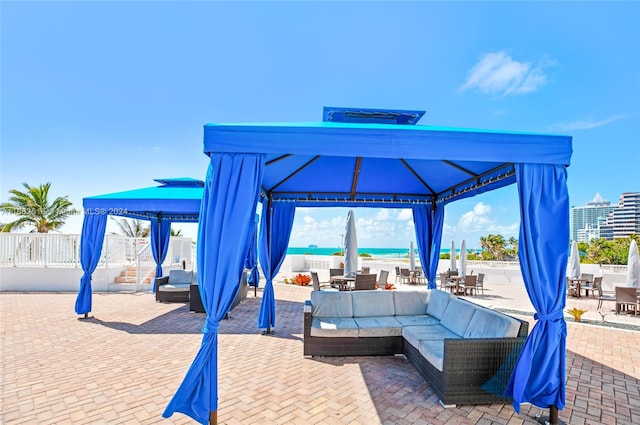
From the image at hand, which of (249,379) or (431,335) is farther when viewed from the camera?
(431,335)

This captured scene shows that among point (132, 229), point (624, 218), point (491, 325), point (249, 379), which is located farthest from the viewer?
point (624, 218)

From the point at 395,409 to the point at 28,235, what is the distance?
12.5m

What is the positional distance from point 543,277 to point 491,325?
0.89 m

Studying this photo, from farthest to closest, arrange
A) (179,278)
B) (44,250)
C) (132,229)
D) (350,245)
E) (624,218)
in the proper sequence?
(624,218)
(132,229)
(44,250)
(179,278)
(350,245)

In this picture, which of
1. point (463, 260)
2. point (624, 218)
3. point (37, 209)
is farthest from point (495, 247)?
point (624, 218)

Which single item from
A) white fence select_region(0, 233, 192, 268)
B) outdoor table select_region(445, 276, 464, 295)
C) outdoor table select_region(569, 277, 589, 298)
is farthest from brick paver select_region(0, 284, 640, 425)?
white fence select_region(0, 233, 192, 268)

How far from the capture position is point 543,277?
2.76m

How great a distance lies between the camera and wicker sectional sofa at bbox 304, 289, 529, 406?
9.71 ft

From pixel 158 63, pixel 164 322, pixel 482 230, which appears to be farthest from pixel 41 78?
pixel 482 230

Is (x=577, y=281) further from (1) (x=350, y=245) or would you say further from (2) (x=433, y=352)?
(2) (x=433, y=352)

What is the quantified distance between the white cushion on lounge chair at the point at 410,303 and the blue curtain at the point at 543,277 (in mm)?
1993

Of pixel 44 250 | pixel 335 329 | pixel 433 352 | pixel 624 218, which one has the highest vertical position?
pixel 624 218

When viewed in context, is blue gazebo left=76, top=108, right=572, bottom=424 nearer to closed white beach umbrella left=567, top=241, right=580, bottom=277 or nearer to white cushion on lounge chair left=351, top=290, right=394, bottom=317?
white cushion on lounge chair left=351, top=290, right=394, bottom=317

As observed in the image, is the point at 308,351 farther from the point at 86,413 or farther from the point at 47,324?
the point at 47,324
